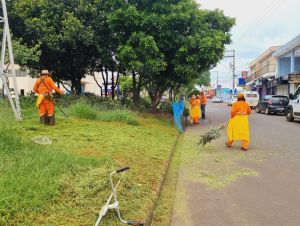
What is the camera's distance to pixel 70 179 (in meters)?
5.63

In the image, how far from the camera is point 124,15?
1784cm

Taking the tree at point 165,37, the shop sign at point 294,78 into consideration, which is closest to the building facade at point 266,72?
the shop sign at point 294,78

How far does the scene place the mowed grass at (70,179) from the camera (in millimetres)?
4469

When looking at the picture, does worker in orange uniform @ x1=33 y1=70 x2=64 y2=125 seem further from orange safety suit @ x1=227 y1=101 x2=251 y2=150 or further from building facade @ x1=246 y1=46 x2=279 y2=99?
A: building facade @ x1=246 y1=46 x2=279 y2=99

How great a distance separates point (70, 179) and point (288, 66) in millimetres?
41988

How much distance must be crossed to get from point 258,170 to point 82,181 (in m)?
4.49

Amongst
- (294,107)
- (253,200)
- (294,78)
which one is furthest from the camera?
(294,78)

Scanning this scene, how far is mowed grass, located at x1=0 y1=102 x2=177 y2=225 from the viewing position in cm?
447

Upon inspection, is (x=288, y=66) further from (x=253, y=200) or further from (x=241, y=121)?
(x=253, y=200)

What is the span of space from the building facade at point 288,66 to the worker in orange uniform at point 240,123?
23.3 meters

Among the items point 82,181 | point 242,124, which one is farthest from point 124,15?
point 82,181

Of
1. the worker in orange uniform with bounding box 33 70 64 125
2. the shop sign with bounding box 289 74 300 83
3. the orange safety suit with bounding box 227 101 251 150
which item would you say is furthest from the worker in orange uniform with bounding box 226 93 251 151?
the shop sign with bounding box 289 74 300 83

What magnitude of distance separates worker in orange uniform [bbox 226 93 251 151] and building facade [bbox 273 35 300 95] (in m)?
23.3

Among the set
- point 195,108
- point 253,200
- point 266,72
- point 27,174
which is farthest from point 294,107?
point 266,72
